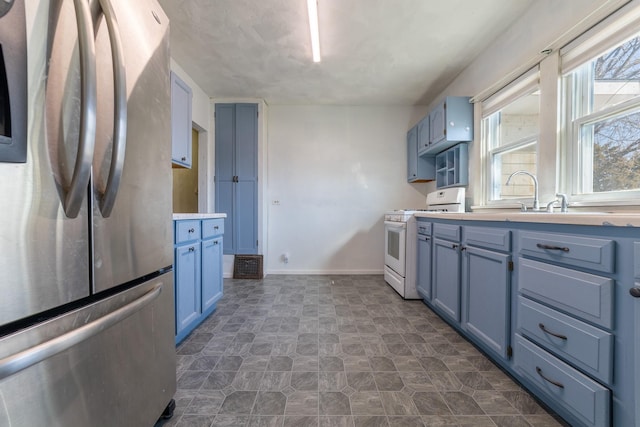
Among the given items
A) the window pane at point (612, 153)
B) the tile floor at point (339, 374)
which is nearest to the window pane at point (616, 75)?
the window pane at point (612, 153)

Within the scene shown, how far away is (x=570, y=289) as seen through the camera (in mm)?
1092

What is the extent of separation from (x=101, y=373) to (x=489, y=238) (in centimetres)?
193

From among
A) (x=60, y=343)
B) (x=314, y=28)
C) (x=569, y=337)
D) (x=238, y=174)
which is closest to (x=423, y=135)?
(x=314, y=28)

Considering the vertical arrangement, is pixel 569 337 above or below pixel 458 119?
below

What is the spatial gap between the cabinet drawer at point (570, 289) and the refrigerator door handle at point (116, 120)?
1.74 m

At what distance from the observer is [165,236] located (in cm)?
112

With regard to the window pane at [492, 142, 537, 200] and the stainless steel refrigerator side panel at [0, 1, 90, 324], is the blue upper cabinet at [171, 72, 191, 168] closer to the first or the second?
the stainless steel refrigerator side panel at [0, 1, 90, 324]

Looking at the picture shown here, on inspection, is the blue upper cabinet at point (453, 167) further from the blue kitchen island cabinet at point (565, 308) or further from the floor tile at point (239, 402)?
the floor tile at point (239, 402)

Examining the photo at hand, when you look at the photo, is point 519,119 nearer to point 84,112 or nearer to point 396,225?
point 396,225

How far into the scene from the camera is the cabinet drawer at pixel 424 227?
8.16 feet

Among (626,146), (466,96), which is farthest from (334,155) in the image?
(626,146)

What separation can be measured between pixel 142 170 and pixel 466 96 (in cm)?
316

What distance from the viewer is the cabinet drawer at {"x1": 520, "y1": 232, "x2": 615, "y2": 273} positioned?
97cm

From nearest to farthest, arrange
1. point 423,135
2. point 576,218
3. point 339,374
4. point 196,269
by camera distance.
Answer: point 576,218, point 339,374, point 196,269, point 423,135
